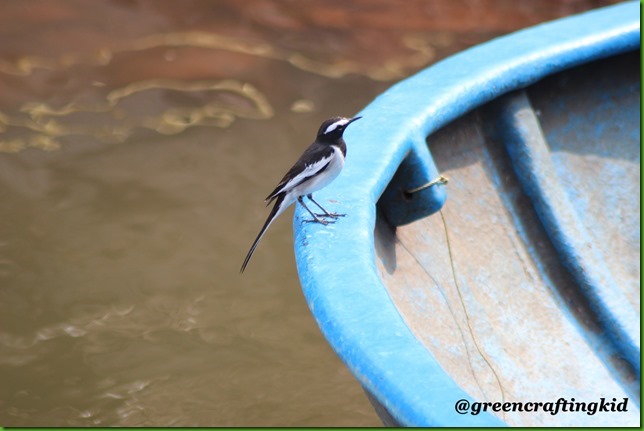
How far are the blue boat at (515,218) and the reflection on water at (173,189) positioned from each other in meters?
1.22

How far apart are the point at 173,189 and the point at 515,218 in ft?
7.76

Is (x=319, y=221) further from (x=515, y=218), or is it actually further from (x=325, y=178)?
(x=515, y=218)

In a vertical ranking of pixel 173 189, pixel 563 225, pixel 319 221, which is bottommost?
pixel 563 225

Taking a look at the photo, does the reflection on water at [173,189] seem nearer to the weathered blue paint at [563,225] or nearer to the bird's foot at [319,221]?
the weathered blue paint at [563,225]

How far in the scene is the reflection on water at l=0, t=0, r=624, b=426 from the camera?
3.83m

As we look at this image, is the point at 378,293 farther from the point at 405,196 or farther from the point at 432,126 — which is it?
the point at 432,126

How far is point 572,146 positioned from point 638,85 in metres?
0.31

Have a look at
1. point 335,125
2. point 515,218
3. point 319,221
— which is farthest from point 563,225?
point 319,221

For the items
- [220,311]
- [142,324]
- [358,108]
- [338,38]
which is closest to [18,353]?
[142,324]

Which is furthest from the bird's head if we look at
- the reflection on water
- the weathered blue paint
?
the reflection on water

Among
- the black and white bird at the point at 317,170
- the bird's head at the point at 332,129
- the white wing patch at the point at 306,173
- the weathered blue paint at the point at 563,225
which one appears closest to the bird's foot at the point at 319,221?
the black and white bird at the point at 317,170

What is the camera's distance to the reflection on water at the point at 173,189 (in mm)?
3834

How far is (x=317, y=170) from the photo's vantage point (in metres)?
2.16

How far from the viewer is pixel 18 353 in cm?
392
